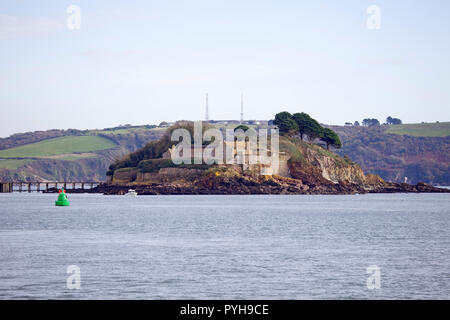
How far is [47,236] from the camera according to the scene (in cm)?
4800

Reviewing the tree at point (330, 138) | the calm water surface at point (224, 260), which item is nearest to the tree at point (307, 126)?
the tree at point (330, 138)

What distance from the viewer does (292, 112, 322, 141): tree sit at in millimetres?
182500

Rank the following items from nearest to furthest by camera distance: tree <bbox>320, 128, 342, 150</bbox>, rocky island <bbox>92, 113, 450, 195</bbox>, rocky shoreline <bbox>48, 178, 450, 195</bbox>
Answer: rocky shoreline <bbox>48, 178, 450, 195</bbox>, rocky island <bbox>92, 113, 450, 195</bbox>, tree <bbox>320, 128, 342, 150</bbox>

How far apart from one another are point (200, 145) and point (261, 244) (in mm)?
120617

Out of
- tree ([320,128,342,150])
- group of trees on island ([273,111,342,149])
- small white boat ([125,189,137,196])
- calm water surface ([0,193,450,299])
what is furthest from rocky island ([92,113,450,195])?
calm water surface ([0,193,450,299])

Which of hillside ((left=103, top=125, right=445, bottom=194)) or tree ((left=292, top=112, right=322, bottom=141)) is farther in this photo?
tree ((left=292, top=112, right=322, bottom=141))

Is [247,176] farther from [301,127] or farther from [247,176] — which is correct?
[301,127]

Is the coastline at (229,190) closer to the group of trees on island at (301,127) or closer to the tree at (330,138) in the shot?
the group of trees on island at (301,127)

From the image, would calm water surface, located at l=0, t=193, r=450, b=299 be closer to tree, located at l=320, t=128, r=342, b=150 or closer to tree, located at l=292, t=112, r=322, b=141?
tree, located at l=292, t=112, r=322, b=141

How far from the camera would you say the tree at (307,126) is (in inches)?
7185

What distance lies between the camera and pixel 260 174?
15525 centimetres

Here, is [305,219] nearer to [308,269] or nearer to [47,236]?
[47,236]
